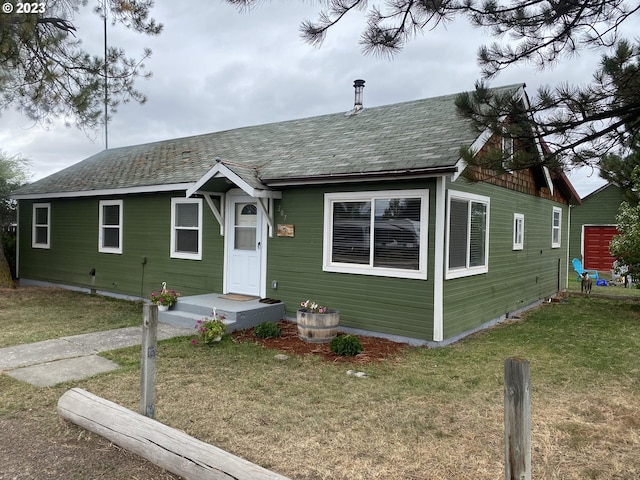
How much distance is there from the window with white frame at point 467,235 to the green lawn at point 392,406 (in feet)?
4.30

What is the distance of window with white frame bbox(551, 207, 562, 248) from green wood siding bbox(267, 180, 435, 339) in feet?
25.6

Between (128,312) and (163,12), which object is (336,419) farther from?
(163,12)

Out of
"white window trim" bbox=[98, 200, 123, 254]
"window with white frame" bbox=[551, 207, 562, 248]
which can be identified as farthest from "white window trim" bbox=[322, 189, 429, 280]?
"window with white frame" bbox=[551, 207, 562, 248]

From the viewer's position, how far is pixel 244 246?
365 inches

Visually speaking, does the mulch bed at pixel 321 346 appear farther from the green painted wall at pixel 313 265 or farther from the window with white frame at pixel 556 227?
the window with white frame at pixel 556 227

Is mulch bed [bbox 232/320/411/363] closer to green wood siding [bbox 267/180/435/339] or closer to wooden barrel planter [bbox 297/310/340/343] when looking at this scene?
wooden barrel planter [bbox 297/310/340/343]

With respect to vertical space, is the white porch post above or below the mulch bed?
above

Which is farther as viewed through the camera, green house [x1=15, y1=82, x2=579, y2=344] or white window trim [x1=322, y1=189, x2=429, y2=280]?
green house [x1=15, y1=82, x2=579, y2=344]

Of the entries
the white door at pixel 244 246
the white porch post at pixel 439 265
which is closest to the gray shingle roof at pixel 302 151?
the white porch post at pixel 439 265

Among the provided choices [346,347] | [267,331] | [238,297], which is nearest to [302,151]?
[238,297]

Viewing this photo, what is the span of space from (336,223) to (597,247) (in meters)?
18.1

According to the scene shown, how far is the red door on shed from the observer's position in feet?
68.3

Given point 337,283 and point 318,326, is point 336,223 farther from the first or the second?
point 318,326

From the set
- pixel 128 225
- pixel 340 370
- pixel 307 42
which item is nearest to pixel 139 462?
pixel 340 370
